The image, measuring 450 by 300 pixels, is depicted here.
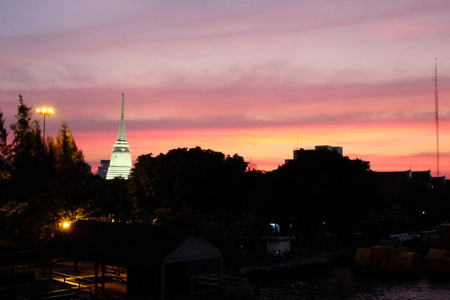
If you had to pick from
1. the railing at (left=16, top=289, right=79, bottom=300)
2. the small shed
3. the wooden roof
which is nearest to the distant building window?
the small shed

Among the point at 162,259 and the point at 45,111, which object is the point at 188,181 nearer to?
the point at 45,111

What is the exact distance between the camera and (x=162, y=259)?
35.4 metres

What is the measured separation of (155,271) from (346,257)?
151ft

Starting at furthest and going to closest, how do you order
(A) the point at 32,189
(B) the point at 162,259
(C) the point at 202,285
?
(A) the point at 32,189, (C) the point at 202,285, (B) the point at 162,259

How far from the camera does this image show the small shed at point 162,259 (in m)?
36.4

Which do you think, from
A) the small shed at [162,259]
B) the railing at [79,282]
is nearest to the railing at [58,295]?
the railing at [79,282]

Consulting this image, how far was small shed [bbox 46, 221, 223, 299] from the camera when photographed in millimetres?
36375

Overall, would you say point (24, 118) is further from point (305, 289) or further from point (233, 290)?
point (305, 289)

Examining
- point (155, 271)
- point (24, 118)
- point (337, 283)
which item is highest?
point (24, 118)

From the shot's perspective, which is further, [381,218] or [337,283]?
[381,218]

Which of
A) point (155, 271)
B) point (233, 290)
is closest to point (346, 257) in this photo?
point (233, 290)

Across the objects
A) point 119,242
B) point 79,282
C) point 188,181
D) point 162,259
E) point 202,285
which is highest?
point 188,181

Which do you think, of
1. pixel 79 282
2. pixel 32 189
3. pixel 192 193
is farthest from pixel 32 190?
pixel 192 193

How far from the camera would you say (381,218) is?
95000 millimetres
